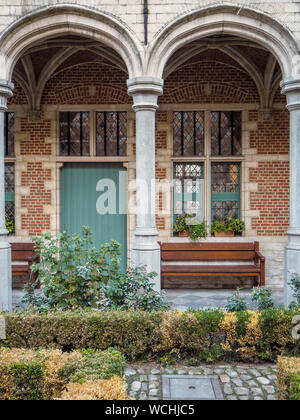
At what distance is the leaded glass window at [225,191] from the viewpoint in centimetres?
924

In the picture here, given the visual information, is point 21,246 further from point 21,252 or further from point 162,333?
point 162,333

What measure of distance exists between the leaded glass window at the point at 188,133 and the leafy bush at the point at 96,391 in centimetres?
658

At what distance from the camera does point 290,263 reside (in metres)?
6.57

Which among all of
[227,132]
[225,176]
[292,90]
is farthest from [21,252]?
[292,90]

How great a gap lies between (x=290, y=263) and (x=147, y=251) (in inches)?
89.1

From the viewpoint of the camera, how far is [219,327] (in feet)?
16.4

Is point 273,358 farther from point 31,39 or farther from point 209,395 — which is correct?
point 31,39

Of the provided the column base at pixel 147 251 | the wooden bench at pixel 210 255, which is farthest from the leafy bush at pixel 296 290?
the wooden bench at pixel 210 255

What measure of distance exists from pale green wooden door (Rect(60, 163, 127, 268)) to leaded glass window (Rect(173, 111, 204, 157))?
138cm

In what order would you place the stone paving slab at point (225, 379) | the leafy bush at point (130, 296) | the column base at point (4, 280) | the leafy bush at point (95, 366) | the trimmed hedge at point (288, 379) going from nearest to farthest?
the trimmed hedge at point (288, 379) → the leafy bush at point (95, 366) → the stone paving slab at point (225, 379) → the leafy bush at point (130, 296) → the column base at point (4, 280)

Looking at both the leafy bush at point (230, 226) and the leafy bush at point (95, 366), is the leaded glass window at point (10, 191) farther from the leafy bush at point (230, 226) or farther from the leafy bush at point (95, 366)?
the leafy bush at point (95, 366)

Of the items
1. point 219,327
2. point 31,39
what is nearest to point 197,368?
point 219,327

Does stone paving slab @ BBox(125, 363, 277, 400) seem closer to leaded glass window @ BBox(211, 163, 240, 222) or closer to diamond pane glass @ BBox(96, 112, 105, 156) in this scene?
leaded glass window @ BBox(211, 163, 240, 222)

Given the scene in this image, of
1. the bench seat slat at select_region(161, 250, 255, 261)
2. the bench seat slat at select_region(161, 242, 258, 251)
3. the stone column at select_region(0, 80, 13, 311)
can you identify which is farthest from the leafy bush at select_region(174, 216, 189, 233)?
the stone column at select_region(0, 80, 13, 311)
